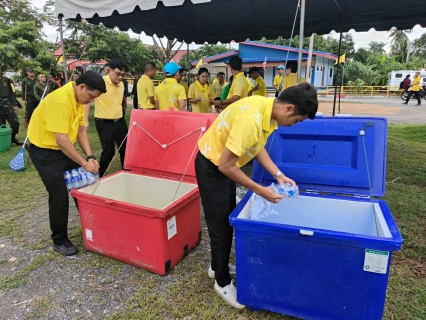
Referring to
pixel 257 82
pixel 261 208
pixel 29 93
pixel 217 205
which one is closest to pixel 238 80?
pixel 257 82

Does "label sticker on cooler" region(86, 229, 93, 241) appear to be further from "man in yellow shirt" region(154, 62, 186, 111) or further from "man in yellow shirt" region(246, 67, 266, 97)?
"man in yellow shirt" region(246, 67, 266, 97)

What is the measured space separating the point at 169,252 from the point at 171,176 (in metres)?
0.71

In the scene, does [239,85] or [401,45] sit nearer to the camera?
[239,85]

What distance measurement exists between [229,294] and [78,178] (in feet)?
4.91

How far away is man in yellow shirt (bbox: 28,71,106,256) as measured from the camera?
2.12 m

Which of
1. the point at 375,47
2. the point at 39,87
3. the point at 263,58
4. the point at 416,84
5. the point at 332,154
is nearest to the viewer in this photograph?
the point at 332,154

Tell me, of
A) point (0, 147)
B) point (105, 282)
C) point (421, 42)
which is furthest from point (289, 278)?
point (421, 42)

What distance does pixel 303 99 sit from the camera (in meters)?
1.40

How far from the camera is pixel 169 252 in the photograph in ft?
7.12

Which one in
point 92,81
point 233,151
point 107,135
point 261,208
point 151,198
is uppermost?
point 92,81

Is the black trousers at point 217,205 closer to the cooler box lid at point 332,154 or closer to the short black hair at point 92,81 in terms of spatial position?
the cooler box lid at point 332,154

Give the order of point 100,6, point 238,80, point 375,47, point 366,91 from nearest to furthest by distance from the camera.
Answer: point 100,6 → point 238,80 → point 366,91 → point 375,47

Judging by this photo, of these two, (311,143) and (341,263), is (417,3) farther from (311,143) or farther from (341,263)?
(341,263)

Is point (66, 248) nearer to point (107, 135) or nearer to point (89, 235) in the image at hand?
point (89, 235)
